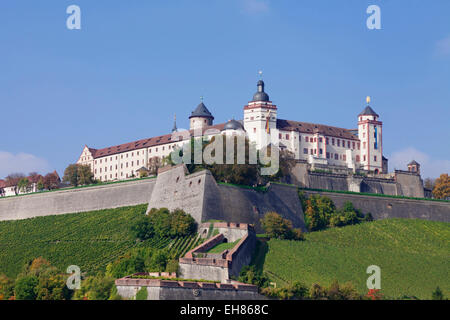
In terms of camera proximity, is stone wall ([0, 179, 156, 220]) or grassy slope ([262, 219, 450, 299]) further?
stone wall ([0, 179, 156, 220])

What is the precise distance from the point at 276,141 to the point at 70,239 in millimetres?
31431

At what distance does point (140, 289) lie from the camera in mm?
51938

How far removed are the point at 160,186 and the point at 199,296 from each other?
33.5 metres

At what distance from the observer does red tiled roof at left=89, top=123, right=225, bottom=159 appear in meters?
116

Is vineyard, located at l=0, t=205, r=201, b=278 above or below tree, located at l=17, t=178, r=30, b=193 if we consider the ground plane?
below

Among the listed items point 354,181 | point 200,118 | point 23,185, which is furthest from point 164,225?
point 23,185

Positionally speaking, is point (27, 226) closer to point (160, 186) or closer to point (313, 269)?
point (160, 186)

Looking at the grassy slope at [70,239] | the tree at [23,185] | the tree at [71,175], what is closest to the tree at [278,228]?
the grassy slope at [70,239]

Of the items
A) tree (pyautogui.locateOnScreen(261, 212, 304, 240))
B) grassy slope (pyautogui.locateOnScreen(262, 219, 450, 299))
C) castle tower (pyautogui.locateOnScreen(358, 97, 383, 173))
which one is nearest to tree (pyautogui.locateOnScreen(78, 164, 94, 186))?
castle tower (pyautogui.locateOnScreen(358, 97, 383, 173))

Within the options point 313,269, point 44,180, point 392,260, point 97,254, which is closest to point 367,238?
point 392,260

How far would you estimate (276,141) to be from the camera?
105 m

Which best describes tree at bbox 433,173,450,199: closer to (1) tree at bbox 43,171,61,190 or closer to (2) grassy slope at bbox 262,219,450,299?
(2) grassy slope at bbox 262,219,450,299

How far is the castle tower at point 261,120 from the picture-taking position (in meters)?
104

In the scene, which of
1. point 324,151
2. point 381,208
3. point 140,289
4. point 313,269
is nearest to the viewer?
point 140,289
